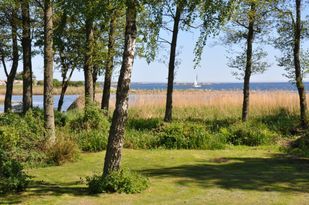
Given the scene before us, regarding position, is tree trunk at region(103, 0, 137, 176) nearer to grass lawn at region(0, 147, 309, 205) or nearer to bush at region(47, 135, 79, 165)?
grass lawn at region(0, 147, 309, 205)

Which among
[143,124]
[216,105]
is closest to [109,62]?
[143,124]

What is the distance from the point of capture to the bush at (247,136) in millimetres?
15453

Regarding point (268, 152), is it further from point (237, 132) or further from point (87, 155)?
point (87, 155)

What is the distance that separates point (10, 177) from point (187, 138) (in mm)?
7267

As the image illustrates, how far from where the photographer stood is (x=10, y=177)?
8438 mm

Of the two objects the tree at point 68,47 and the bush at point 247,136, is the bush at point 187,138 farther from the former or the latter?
the tree at point 68,47

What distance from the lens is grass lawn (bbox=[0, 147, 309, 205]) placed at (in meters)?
7.91

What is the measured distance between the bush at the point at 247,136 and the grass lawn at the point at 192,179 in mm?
1567

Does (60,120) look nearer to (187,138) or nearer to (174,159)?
(187,138)

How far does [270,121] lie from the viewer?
756 inches

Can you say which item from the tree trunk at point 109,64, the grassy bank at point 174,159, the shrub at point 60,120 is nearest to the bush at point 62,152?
the grassy bank at point 174,159

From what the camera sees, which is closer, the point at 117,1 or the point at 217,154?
the point at 117,1

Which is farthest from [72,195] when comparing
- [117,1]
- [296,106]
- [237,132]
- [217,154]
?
[296,106]

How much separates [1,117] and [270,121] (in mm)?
11005
